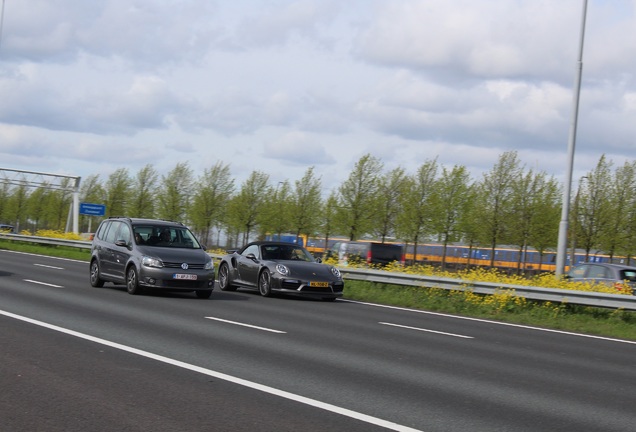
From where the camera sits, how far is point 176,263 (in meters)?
18.4

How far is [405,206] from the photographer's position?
198 ft

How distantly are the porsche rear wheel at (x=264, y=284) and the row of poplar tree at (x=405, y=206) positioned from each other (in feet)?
116

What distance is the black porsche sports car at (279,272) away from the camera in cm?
2003

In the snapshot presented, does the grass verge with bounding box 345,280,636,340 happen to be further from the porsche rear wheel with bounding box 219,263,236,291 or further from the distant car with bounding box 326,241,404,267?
the distant car with bounding box 326,241,404,267

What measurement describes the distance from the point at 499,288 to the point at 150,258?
752 centimetres

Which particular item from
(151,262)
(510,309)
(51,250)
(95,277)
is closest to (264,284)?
(151,262)

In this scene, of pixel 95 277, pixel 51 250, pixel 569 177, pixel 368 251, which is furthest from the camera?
pixel 51 250

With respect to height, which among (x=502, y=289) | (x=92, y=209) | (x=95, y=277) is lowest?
(x=95, y=277)

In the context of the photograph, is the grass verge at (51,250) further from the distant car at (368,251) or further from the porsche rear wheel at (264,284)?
the porsche rear wheel at (264,284)

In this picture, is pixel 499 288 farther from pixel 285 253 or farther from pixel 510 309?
pixel 285 253

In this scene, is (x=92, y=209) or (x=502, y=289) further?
(x=92, y=209)

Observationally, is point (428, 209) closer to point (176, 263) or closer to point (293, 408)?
point (176, 263)

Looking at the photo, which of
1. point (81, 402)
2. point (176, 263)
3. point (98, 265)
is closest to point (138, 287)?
point (176, 263)

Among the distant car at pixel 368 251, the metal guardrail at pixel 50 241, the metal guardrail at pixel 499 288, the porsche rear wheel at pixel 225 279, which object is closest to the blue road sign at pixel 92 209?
the metal guardrail at pixel 50 241
